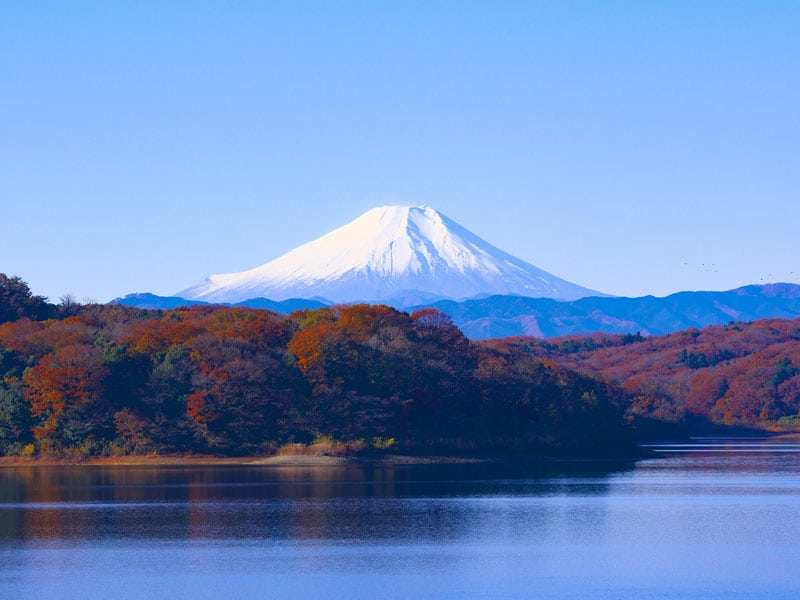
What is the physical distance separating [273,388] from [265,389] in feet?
3.12

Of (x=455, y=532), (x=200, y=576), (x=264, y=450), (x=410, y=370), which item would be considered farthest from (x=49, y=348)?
(x=200, y=576)

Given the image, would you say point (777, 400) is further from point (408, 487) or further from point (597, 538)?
point (597, 538)

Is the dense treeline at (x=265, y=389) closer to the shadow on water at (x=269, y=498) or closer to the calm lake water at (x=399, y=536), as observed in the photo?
the shadow on water at (x=269, y=498)

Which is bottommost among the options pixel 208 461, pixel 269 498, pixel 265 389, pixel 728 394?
pixel 269 498

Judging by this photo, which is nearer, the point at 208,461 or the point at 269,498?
the point at 269,498

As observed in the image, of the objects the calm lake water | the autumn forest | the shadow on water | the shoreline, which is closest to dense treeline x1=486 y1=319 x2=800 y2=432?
the autumn forest

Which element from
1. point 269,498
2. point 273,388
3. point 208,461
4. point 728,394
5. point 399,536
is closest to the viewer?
point 399,536

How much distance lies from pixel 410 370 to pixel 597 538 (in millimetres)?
53159

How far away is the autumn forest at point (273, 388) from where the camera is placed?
93875 millimetres

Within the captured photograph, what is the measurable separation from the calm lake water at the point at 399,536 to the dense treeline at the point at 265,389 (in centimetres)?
1060

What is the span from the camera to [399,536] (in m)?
50.6

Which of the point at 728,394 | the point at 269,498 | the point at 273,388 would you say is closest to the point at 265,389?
the point at 273,388

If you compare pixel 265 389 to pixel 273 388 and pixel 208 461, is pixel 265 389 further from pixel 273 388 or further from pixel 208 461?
pixel 208 461

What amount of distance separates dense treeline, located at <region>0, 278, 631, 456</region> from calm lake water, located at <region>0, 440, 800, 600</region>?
1060cm
